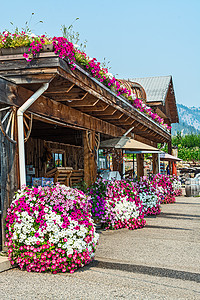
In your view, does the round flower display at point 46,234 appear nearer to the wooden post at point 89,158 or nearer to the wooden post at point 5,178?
the wooden post at point 5,178

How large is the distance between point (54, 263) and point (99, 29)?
6.25 m

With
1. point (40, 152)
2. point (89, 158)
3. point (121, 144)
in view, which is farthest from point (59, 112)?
point (40, 152)

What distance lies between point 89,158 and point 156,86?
12276 mm

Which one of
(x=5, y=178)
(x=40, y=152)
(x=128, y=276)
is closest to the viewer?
(x=128, y=276)

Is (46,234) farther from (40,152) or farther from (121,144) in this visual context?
(40,152)

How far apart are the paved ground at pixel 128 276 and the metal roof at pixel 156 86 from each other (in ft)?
41.1

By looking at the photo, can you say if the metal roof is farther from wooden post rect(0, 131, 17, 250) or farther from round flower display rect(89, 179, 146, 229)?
wooden post rect(0, 131, 17, 250)

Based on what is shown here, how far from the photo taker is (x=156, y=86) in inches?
787

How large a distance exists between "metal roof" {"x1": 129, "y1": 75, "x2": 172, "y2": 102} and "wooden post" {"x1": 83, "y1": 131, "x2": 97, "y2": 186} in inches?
417

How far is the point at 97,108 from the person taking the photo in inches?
310

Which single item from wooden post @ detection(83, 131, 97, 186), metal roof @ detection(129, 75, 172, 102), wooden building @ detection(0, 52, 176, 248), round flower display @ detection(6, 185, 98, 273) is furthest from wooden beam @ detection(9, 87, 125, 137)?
metal roof @ detection(129, 75, 172, 102)

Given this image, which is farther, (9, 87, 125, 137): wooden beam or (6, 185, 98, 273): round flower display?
(9, 87, 125, 137): wooden beam

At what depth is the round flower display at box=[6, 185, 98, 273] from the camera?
4.83m

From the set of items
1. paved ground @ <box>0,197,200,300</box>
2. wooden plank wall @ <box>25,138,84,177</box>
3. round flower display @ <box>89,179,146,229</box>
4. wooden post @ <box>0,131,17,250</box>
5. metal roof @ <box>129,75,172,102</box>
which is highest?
metal roof @ <box>129,75,172,102</box>
